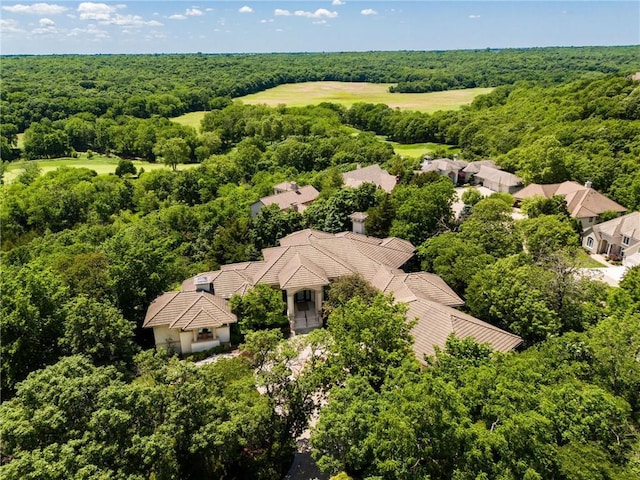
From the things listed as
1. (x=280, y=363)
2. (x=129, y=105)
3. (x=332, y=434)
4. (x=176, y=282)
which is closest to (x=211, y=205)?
(x=176, y=282)

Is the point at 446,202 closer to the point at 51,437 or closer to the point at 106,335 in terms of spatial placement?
the point at 106,335

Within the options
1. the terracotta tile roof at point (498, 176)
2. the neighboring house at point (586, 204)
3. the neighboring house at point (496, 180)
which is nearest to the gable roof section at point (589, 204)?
the neighboring house at point (586, 204)

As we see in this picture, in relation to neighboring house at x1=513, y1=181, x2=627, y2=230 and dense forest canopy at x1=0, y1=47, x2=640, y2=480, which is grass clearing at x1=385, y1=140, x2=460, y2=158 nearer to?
dense forest canopy at x1=0, y1=47, x2=640, y2=480

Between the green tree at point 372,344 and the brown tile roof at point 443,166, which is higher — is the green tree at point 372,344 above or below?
above

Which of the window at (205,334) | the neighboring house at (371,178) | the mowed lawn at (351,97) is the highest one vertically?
the mowed lawn at (351,97)

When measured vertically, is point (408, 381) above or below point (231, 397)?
above

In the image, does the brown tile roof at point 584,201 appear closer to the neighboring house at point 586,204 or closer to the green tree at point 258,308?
the neighboring house at point 586,204

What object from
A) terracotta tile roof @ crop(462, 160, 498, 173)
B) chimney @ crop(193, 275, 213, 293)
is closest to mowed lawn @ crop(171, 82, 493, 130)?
terracotta tile roof @ crop(462, 160, 498, 173)
